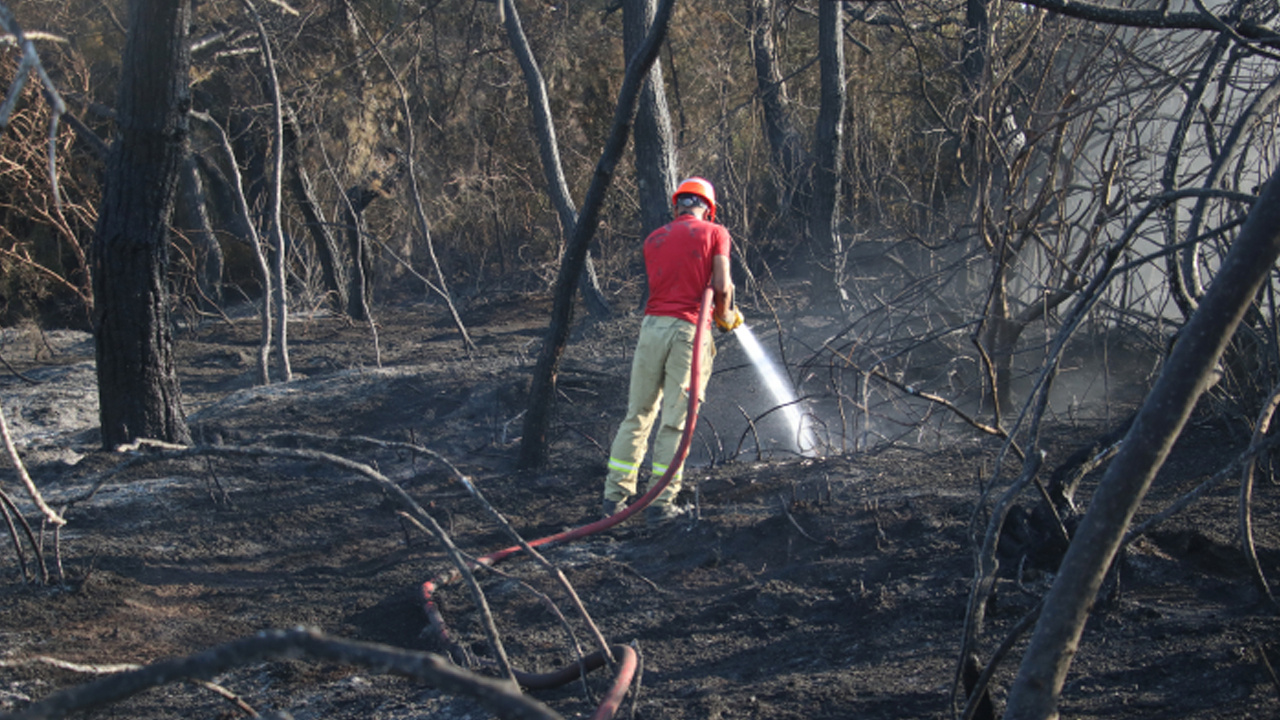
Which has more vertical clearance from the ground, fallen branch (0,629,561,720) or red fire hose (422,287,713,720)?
fallen branch (0,629,561,720)

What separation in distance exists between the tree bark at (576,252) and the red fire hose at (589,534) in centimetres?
86

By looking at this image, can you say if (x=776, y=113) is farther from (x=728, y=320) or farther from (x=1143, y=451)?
(x=1143, y=451)

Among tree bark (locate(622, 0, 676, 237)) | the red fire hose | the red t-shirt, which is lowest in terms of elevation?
the red fire hose

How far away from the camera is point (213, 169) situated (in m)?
13.3

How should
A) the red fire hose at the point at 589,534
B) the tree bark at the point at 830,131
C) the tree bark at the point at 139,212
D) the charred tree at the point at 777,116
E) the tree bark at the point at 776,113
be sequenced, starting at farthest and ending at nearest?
the tree bark at the point at 776,113 < the charred tree at the point at 777,116 < the tree bark at the point at 830,131 < the tree bark at the point at 139,212 < the red fire hose at the point at 589,534

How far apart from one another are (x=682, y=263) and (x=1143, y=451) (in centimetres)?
361

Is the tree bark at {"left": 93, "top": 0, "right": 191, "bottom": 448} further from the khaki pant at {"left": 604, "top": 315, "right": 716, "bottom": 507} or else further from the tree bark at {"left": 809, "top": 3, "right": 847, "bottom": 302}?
the tree bark at {"left": 809, "top": 3, "right": 847, "bottom": 302}

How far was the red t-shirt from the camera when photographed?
5.07 meters

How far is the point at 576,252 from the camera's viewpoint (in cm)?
534

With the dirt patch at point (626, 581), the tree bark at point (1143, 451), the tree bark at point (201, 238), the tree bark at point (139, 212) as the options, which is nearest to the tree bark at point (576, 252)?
the dirt patch at point (626, 581)

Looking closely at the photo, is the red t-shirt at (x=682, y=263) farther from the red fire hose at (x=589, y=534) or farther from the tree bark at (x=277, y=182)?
the tree bark at (x=277, y=182)

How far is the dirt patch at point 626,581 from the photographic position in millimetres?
2965

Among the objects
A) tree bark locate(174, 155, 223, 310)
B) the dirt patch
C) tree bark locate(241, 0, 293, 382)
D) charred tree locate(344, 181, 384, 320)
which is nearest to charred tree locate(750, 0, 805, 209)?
the dirt patch

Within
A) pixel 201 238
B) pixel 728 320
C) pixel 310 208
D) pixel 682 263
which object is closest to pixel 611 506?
pixel 728 320
